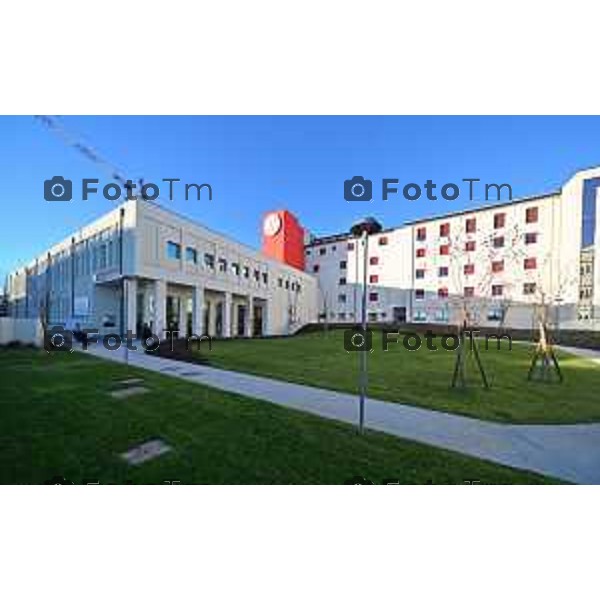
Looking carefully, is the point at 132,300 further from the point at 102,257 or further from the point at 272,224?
the point at 272,224

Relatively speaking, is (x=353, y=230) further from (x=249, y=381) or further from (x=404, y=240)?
(x=404, y=240)

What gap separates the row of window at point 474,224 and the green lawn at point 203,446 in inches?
1353

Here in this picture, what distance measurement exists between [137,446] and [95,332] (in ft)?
65.6

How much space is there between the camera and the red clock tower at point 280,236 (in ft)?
149

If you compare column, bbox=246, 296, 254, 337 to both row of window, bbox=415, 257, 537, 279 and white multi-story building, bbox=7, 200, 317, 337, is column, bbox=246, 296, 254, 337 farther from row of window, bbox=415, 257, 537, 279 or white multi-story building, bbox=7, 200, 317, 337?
row of window, bbox=415, 257, 537, 279

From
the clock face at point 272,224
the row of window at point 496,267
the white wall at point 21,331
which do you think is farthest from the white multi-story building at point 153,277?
the row of window at point 496,267

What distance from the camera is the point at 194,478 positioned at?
3855 millimetres

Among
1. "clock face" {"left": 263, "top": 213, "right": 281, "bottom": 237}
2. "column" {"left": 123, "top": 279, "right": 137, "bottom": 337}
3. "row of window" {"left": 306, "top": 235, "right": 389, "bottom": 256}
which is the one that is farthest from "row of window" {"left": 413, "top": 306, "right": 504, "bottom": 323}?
"column" {"left": 123, "top": 279, "right": 137, "bottom": 337}

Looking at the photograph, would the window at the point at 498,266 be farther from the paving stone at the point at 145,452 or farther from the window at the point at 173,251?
the paving stone at the point at 145,452

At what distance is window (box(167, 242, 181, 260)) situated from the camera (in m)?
21.5

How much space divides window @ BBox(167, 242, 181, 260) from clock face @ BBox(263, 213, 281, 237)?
24.4 metres

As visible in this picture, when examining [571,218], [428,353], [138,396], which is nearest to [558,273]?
[571,218]

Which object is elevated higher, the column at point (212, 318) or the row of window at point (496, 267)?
the row of window at point (496, 267)

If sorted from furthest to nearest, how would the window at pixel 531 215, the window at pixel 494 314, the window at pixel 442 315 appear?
the window at pixel 442 315
the window at pixel 494 314
the window at pixel 531 215
